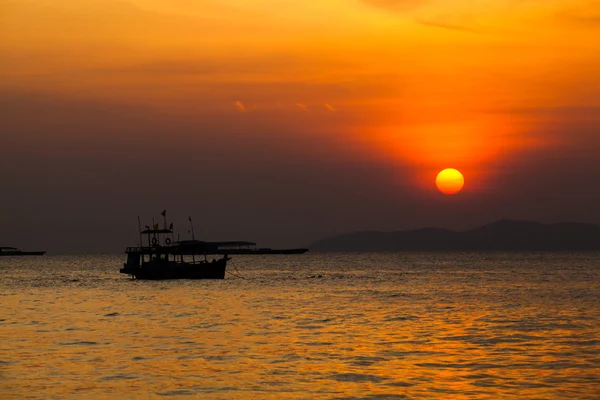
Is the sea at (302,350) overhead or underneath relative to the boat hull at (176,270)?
underneath

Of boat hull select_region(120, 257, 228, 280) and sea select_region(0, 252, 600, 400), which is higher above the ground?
boat hull select_region(120, 257, 228, 280)

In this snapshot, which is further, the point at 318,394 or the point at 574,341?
the point at 574,341

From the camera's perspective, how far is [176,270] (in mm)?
127938

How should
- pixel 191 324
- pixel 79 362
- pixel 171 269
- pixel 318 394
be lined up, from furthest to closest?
pixel 171 269 → pixel 191 324 → pixel 79 362 → pixel 318 394

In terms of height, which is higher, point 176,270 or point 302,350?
point 176,270

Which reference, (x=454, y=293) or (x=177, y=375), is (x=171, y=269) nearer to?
(x=454, y=293)

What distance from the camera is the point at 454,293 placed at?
10019cm

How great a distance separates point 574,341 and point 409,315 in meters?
19.6

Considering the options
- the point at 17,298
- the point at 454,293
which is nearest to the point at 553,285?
the point at 454,293

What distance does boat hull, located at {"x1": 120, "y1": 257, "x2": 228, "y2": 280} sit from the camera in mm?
127688

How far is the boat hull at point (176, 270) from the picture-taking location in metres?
128

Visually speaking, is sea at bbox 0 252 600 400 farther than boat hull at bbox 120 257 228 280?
No

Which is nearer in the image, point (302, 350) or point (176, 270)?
point (302, 350)

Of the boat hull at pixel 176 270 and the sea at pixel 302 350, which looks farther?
the boat hull at pixel 176 270
